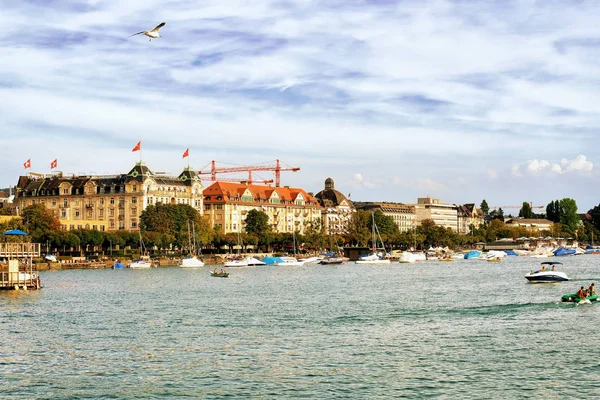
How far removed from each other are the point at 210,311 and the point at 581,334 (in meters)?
28.6

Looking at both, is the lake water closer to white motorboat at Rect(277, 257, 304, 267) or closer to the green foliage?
white motorboat at Rect(277, 257, 304, 267)

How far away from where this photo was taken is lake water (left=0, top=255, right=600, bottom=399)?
3650 cm

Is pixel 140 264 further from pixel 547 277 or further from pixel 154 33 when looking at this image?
pixel 154 33

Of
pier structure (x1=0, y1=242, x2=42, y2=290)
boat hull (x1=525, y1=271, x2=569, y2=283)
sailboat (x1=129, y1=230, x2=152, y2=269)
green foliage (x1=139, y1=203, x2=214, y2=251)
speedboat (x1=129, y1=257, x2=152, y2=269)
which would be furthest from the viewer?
green foliage (x1=139, y1=203, x2=214, y2=251)

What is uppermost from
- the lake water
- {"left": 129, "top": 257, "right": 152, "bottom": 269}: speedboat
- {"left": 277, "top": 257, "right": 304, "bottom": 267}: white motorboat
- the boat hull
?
{"left": 129, "top": 257, "right": 152, "bottom": 269}: speedboat

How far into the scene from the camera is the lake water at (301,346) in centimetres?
3650

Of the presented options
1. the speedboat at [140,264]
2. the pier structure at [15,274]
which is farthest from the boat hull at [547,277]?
the speedboat at [140,264]

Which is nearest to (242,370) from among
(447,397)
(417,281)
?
(447,397)

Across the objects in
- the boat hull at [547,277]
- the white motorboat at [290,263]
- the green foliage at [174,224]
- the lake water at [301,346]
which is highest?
the green foliage at [174,224]

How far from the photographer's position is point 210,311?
66688mm

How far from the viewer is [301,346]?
154ft

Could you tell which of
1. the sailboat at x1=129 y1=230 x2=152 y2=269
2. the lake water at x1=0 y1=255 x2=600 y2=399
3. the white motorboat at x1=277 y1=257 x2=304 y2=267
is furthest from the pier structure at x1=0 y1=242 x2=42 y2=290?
the white motorboat at x1=277 y1=257 x2=304 y2=267

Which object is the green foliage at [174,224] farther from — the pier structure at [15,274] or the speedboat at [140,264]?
the pier structure at [15,274]

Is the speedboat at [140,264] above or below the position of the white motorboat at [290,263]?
above
